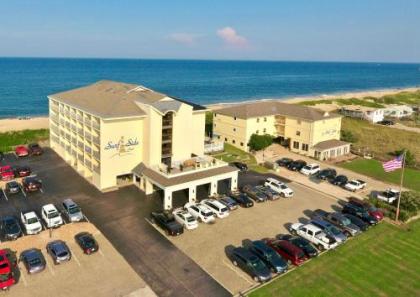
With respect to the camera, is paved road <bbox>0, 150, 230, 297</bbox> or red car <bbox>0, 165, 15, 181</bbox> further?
red car <bbox>0, 165, 15, 181</bbox>

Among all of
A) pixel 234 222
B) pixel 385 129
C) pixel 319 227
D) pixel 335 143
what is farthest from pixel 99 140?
pixel 385 129

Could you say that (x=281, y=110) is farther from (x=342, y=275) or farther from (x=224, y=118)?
(x=342, y=275)

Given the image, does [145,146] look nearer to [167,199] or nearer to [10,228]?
[167,199]

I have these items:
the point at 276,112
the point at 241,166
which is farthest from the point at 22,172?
the point at 276,112

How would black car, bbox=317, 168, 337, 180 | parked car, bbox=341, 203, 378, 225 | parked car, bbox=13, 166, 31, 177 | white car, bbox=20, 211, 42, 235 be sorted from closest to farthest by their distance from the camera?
white car, bbox=20, 211, 42, 235 → parked car, bbox=341, 203, 378, 225 → parked car, bbox=13, 166, 31, 177 → black car, bbox=317, 168, 337, 180

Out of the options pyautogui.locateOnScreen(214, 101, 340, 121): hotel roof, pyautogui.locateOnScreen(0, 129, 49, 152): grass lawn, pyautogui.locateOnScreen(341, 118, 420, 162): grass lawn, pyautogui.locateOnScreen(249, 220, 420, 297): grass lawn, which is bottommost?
pyautogui.locateOnScreen(249, 220, 420, 297): grass lawn

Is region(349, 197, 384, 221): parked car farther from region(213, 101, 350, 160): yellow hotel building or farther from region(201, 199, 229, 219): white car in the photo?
region(213, 101, 350, 160): yellow hotel building

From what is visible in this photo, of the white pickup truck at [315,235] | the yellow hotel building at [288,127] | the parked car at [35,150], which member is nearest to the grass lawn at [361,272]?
the white pickup truck at [315,235]

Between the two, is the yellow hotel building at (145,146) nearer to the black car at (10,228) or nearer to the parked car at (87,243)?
the parked car at (87,243)

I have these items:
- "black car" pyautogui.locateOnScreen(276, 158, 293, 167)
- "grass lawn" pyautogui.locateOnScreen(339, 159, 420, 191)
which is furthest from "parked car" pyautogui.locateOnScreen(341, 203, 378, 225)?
"black car" pyautogui.locateOnScreen(276, 158, 293, 167)
